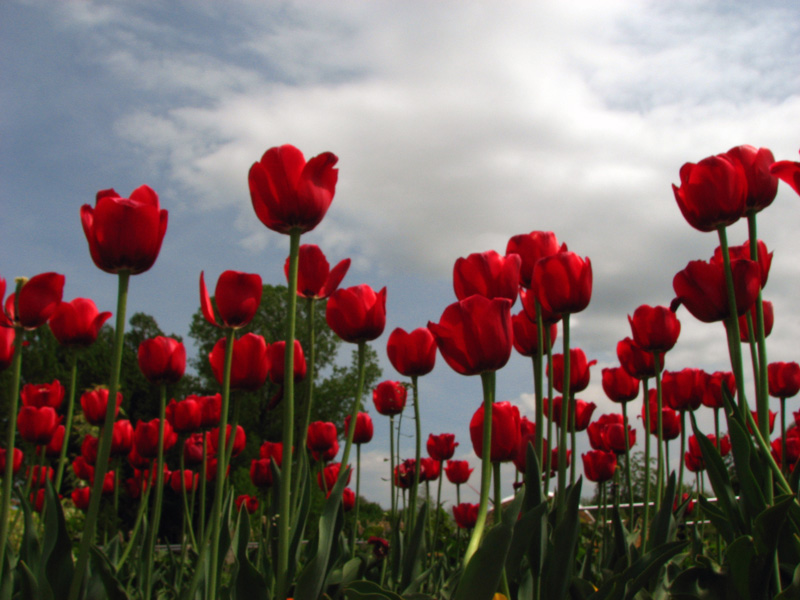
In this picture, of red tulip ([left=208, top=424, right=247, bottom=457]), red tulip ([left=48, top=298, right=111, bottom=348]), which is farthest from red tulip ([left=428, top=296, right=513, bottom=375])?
red tulip ([left=208, top=424, right=247, bottom=457])

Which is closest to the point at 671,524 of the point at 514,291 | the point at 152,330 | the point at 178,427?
the point at 514,291

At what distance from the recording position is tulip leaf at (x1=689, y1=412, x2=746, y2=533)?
1626 mm

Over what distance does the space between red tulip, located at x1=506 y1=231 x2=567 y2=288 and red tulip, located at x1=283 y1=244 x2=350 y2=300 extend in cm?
63

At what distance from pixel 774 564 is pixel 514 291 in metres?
0.89

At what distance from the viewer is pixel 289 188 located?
1.52 meters

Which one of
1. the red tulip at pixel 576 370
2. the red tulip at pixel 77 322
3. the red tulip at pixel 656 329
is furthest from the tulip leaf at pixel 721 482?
the red tulip at pixel 77 322

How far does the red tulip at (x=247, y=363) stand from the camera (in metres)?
2.51

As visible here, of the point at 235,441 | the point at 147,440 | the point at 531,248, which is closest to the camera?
the point at 531,248

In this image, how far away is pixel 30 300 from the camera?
6.19ft

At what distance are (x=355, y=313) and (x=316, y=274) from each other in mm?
217

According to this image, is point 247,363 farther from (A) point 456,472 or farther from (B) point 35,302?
(A) point 456,472

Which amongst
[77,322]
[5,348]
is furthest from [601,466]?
[5,348]

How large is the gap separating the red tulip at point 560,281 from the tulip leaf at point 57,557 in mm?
1445

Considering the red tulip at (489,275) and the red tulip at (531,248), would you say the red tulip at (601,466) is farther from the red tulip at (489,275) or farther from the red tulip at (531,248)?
the red tulip at (489,275)
